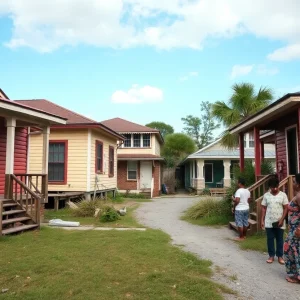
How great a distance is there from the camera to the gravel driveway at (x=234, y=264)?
15.1 feet

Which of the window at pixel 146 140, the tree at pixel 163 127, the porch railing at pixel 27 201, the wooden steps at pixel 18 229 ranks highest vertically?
the tree at pixel 163 127

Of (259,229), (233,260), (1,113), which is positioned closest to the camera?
(233,260)

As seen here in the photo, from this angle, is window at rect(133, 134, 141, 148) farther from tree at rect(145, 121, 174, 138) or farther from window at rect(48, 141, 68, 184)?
tree at rect(145, 121, 174, 138)

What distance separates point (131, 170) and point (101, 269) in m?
20.5

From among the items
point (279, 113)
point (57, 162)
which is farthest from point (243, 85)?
point (57, 162)

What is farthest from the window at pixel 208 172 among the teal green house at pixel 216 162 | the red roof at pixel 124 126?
the red roof at pixel 124 126

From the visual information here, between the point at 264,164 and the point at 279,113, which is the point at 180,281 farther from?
the point at 264,164

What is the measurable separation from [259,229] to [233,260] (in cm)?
271

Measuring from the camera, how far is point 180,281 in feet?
15.6

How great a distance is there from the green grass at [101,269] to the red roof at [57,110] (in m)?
8.35

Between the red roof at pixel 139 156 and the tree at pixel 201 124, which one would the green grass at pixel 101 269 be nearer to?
the red roof at pixel 139 156

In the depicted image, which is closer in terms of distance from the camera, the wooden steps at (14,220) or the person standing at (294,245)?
the person standing at (294,245)

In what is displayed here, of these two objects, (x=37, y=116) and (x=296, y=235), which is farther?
(x=37, y=116)

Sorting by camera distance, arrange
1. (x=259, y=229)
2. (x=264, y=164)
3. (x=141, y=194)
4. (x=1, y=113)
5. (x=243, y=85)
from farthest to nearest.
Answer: (x=141, y=194) < (x=243, y=85) < (x=264, y=164) < (x=1, y=113) < (x=259, y=229)
